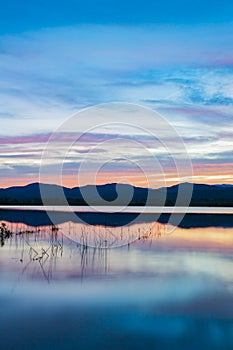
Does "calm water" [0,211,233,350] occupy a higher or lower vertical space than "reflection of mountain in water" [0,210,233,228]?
lower

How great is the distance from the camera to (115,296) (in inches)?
344

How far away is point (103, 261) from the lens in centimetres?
1256

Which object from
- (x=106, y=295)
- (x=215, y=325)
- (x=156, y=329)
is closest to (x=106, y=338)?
(x=156, y=329)

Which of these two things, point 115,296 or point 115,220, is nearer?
point 115,296

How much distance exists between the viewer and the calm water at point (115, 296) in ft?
21.2

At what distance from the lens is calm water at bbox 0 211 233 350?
6.46 m

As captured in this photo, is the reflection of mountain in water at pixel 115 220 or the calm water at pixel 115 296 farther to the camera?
the reflection of mountain in water at pixel 115 220

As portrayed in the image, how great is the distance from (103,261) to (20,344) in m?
6.54

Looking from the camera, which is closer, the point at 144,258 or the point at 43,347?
the point at 43,347

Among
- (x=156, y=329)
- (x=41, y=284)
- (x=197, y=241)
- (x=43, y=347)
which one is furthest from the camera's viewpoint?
(x=197, y=241)

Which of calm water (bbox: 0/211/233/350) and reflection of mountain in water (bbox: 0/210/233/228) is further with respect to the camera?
reflection of mountain in water (bbox: 0/210/233/228)

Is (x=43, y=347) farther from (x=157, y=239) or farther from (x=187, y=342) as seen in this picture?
(x=157, y=239)

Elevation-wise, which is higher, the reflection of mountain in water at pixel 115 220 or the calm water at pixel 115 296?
the reflection of mountain in water at pixel 115 220

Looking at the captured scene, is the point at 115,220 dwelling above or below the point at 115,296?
above
